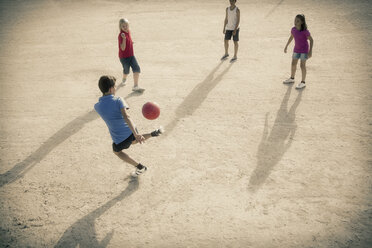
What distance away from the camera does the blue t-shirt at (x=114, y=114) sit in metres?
4.05

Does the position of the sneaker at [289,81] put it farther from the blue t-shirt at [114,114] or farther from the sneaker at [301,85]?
the blue t-shirt at [114,114]

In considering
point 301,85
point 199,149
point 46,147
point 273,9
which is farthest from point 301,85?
point 273,9

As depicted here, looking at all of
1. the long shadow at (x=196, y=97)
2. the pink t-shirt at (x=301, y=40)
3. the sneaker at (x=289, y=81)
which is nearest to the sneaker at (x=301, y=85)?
the sneaker at (x=289, y=81)

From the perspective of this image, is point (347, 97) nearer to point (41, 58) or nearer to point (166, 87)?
point (166, 87)

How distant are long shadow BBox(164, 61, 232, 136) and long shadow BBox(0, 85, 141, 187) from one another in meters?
2.18

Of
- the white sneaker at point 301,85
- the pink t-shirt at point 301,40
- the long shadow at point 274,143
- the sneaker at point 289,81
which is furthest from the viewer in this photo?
Answer: the sneaker at point 289,81

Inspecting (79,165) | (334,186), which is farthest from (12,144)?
(334,186)

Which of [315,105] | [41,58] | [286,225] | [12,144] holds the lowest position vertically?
[286,225]

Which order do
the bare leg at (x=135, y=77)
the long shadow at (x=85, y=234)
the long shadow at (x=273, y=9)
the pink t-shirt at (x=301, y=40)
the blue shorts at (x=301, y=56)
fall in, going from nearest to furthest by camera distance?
the long shadow at (x=85, y=234) < the pink t-shirt at (x=301, y=40) < the blue shorts at (x=301, y=56) < the bare leg at (x=135, y=77) < the long shadow at (x=273, y=9)

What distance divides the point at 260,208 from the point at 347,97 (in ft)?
14.7

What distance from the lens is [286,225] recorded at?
3.98 meters

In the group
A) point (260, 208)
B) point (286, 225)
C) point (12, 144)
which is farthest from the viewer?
point (12, 144)

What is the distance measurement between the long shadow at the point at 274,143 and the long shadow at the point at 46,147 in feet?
14.3

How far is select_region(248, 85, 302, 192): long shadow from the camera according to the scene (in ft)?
15.8
